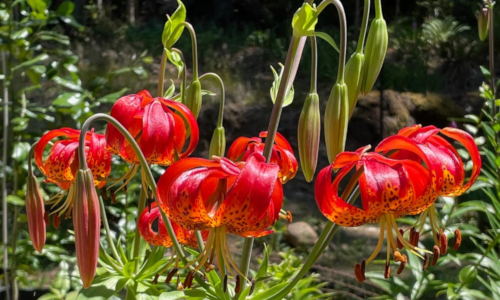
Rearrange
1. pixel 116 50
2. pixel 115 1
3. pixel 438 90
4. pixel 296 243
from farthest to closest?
1. pixel 115 1
2. pixel 116 50
3. pixel 438 90
4. pixel 296 243

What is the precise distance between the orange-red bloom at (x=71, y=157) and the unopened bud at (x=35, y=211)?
0.19ft

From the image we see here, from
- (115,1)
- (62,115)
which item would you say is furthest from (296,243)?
(115,1)

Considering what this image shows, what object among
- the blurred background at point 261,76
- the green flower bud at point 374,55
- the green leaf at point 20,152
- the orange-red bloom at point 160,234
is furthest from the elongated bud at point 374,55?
the green leaf at point 20,152

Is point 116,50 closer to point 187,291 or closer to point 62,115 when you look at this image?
point 62,115

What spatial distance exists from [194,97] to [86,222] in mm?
229

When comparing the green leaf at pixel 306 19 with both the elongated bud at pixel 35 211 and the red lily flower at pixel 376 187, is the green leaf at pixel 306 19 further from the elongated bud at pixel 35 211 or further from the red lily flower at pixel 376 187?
the elongated bud at pixel 35 211

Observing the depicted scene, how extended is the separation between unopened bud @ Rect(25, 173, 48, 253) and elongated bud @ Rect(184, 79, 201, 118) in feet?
0.62

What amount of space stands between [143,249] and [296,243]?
2.00 metres

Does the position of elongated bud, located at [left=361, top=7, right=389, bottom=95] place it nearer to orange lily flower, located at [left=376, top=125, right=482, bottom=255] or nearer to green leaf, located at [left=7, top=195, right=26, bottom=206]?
orange lily flower, located at [left=376, top=125, right=482, bottom=255]

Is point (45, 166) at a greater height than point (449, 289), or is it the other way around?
point (45, 166)

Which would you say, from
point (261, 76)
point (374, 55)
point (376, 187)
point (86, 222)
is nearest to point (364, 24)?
point (374, 55)

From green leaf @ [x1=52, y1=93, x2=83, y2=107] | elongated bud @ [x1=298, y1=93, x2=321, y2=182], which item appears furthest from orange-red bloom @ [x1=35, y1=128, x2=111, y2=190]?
green leaf @ [x1=52, y1=93, x2=83, y2=107]

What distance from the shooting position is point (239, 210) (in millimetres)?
532

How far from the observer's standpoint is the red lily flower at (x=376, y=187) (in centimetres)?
54
